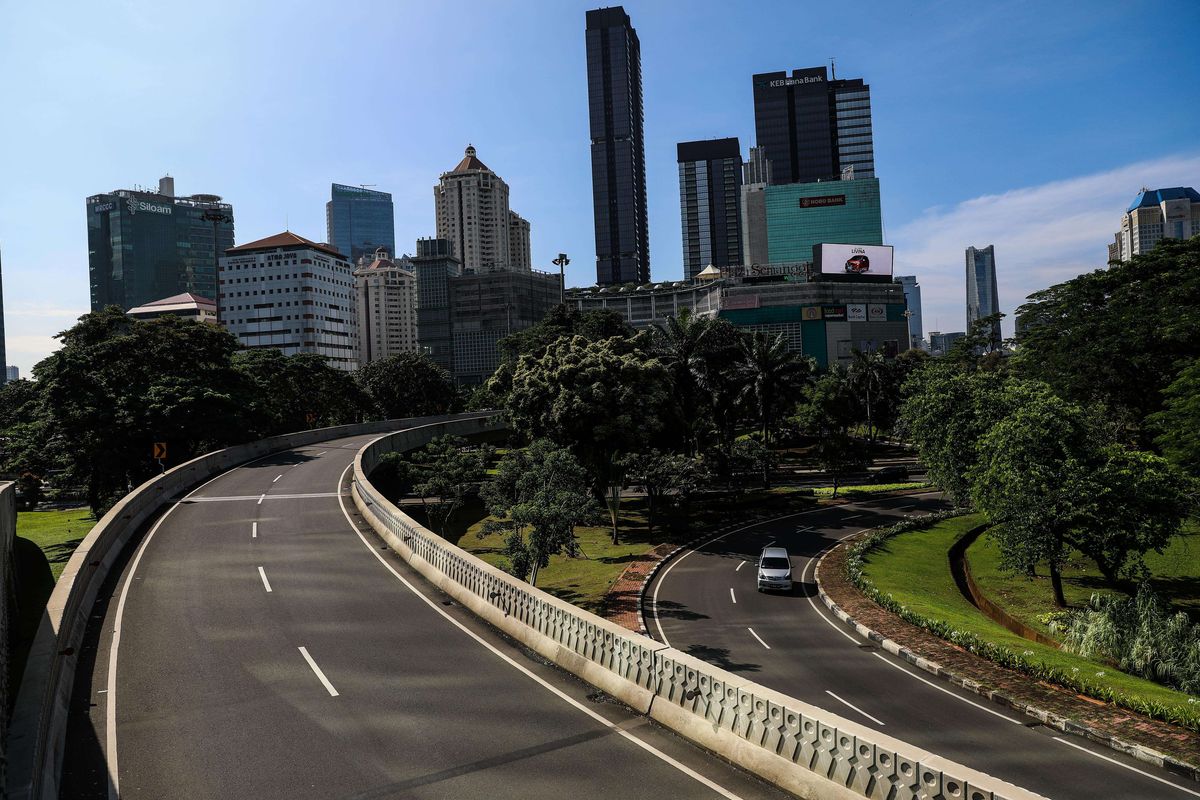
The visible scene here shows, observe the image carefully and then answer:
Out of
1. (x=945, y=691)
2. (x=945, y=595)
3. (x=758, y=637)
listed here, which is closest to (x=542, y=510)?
(x=758, y=637)

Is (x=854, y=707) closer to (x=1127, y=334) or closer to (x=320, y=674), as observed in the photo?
(x=320, y=674)

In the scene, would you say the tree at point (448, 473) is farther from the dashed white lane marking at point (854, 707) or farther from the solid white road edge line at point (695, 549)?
the dashed white lane marking at point (854, 707)

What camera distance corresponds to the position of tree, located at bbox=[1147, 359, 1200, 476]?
38094 millimetres

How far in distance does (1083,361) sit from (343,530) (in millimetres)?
52131

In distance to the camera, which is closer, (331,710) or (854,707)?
(331,710)

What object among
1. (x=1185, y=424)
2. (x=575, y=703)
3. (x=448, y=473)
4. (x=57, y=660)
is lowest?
(x=575, y=703)

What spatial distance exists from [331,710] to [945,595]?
105 ft

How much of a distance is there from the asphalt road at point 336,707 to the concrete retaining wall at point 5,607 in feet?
3.85

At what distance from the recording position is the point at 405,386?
102750 mm

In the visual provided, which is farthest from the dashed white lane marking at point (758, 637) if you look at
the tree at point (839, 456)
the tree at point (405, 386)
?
the tree at point (405, 386)

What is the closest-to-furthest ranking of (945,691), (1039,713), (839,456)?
(1039,713) < (945,691) < (839,456)

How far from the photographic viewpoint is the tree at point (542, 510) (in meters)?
26.3

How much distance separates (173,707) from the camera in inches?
483

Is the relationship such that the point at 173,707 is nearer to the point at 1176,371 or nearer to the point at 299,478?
the point at 299,478
